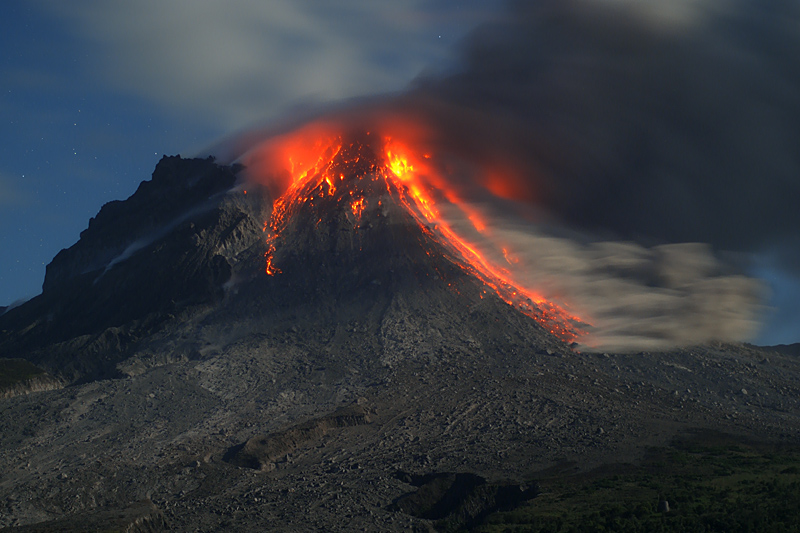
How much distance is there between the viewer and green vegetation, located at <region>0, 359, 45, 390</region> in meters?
90.9

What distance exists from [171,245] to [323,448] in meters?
58.6

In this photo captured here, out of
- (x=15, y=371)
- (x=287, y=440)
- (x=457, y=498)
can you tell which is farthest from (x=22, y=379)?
(x=457, y=498)

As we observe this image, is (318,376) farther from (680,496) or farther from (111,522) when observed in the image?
(680,496)

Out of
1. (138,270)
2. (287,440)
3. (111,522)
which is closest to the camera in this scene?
(111,522)

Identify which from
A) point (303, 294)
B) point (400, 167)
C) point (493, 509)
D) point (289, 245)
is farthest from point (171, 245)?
point (493, 509)

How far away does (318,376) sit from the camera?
8538 cm

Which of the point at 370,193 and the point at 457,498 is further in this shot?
the point at 370,193

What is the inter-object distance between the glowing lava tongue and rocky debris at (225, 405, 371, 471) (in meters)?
31.6

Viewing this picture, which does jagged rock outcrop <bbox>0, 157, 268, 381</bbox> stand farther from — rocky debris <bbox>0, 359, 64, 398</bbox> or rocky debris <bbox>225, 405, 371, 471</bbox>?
rocky debris <bbox>225, 405, 371, 471</bbox>

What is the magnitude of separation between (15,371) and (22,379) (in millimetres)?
2621

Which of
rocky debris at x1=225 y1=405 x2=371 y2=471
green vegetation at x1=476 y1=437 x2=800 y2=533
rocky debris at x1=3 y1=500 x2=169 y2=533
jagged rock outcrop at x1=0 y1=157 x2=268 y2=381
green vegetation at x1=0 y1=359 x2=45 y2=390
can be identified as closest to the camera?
green vegetation at x1=476 y1=437 x2=800 y2=533

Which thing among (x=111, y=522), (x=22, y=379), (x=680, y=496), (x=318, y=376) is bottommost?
(x=111, y=522)

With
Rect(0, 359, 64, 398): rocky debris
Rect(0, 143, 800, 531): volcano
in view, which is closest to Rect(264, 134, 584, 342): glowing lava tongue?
Rect(0, 143, 800, 531): volcano

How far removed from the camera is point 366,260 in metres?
108
